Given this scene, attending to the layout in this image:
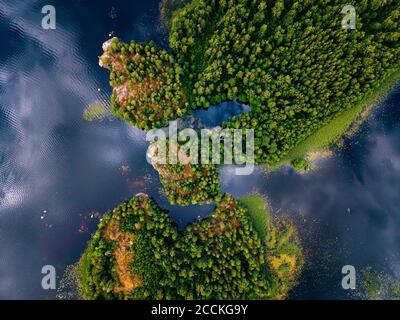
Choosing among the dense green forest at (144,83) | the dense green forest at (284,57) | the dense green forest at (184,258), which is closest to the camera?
the dense green forest at (284,57)

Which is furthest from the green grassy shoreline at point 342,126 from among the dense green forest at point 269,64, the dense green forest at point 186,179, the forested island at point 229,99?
the dense green forest at point 186,179

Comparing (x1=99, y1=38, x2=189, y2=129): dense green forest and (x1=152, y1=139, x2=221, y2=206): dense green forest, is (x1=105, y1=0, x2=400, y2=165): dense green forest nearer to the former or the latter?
(x1=99, y1=38, x2=189, y2=129): dense green forest

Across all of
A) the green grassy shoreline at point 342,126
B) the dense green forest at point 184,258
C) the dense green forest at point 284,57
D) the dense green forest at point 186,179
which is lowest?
the dense green forest at point 184,258

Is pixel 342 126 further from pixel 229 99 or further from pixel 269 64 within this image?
pixel 229 99

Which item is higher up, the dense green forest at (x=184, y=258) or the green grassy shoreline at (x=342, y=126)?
the green grassy shoreline at (x=342, y=126)

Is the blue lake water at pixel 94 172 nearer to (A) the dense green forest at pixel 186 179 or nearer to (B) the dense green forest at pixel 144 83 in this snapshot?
(A) the dense green forest at pixel 186 179

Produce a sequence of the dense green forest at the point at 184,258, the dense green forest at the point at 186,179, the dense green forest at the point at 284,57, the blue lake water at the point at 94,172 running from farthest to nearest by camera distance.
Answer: the blue lake water at the point at 94,172
the dense green forest at the point at 186,179
the dense green forest at the point at 184,258
the dense green forest at the point at 284,57

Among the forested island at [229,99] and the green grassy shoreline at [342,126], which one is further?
the green grassy shoreline at [342,126]
